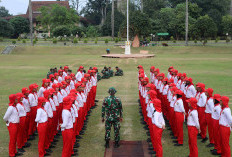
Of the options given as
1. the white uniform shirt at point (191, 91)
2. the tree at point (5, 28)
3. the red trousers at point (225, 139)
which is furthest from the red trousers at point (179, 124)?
the tree at point (5, 28)

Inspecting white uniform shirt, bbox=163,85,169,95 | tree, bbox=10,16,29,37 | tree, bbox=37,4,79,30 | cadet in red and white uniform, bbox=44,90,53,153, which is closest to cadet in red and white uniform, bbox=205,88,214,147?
white uniform shirt, bbox=163,85,169,95

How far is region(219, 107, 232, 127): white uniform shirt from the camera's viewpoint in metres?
6.67

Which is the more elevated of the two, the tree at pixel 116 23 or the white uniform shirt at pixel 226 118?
the tree at pixel 116 23

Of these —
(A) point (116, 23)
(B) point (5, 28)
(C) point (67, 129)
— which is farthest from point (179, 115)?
(A) point (116, 23)

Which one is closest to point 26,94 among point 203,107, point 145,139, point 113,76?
point 145,139

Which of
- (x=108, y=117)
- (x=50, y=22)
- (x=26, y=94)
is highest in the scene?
(x=50, y=22)

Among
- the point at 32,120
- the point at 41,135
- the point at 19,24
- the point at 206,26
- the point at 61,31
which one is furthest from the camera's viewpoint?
the point at 19,24

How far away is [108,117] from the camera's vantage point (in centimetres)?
765

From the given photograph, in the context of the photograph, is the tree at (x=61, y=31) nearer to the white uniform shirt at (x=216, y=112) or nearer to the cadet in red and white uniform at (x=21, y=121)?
the cadet in red and white uniform at (x=21, y=121)

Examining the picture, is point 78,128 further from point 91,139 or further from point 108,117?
point 108,117

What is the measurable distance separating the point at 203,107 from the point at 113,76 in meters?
13.1

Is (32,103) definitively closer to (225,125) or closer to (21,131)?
(21,131)

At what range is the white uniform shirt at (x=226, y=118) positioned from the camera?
21.9 ft

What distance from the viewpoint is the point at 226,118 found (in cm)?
675
